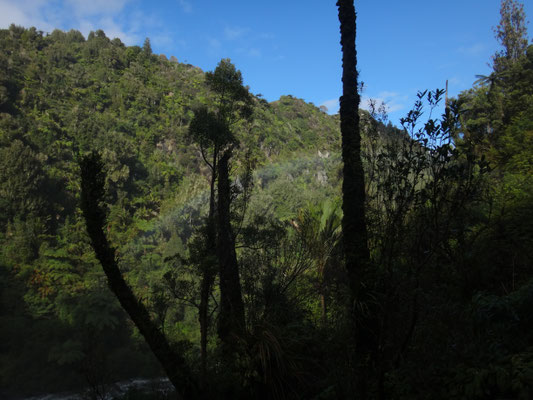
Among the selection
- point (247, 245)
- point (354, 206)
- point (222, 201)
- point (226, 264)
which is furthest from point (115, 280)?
point (247, 245)

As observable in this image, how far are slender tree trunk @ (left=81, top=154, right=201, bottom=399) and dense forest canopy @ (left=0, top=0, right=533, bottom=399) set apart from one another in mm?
19

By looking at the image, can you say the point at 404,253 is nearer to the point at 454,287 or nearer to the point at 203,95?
the point at 454,287

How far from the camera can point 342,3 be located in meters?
5.48

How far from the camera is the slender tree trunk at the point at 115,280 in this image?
14.7 feet

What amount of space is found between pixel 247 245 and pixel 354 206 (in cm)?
466

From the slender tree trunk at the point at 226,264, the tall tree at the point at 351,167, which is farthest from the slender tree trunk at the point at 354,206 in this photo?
the slender tree trunk at the point at 226,264

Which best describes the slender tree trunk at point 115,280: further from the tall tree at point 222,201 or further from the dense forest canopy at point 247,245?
the tall tree at point 222,201

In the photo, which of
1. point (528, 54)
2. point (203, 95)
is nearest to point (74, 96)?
point (203, 95)

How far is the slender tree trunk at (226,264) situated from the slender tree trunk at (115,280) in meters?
1.39

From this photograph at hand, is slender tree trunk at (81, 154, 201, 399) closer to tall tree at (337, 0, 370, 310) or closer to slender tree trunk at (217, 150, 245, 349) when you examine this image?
slender tree trunk at (217, 150, 245, 349)

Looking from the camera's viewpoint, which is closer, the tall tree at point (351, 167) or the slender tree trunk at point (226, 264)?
the tall tree at point (351, 167)

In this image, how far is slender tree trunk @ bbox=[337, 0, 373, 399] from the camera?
12.0 ft

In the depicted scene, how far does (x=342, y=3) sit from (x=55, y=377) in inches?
974

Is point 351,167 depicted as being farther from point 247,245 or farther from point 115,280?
point 247,245
